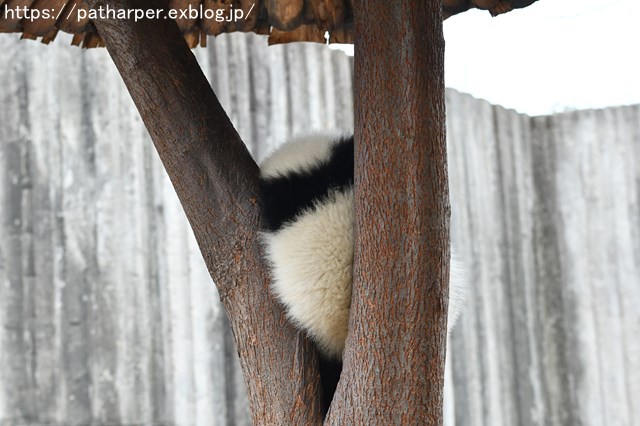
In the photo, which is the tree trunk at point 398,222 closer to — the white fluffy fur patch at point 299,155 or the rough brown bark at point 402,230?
the rough brown bark at point 402,230

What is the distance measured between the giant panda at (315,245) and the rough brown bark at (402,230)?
15cm

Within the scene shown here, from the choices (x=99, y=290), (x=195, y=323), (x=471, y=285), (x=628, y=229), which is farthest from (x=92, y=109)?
(x=628, y=229)

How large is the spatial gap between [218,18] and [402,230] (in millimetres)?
920

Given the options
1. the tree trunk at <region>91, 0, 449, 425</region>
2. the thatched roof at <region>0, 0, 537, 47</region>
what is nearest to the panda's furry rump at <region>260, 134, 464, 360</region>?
the tree trunk at <region>91, 0, 449, 425</region>

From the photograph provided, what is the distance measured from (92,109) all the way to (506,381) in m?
2.56

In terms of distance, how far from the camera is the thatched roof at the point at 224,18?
1550 millimetres

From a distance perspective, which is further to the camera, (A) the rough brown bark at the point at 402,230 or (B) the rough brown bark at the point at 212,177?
(B) the rough brown bark at the point at 212,177

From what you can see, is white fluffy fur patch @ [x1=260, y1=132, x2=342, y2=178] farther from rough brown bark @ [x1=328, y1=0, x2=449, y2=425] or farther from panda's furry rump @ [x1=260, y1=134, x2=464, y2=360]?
rough brown bark @ [x1=328, y1=0, x2=449, y2=425]

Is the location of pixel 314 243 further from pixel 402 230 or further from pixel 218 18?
pixel 218 18

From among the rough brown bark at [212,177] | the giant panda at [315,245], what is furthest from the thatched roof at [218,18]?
the giant panda at [315,245]

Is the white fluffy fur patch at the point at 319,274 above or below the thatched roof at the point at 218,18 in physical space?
below

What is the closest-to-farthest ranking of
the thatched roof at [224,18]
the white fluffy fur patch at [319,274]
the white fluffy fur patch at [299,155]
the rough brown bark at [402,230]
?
the rough brown bark at [402,230] → the white fluffy fur patch at [319,274] → the white fluffy fur patch at [299,155] → the thatched roof at [224,18]

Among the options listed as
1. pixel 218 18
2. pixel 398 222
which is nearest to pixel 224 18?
pixel 218 18

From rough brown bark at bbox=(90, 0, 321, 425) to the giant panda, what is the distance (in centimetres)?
3
